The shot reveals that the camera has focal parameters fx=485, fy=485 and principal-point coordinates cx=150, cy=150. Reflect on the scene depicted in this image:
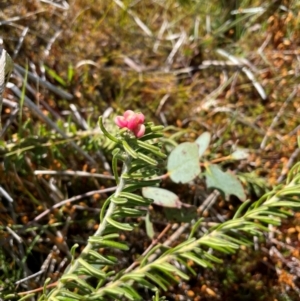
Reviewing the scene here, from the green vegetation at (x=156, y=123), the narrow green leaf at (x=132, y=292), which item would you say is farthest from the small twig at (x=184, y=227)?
the narrow green leaf at (x=132, y=292)

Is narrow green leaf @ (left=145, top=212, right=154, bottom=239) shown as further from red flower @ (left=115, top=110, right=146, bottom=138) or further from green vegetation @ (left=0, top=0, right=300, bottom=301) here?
red flower @ (left=115, top=110, right=146, bottom=138)

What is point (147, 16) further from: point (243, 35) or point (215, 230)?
point (215, 230)

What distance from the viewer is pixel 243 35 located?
2.06 metres

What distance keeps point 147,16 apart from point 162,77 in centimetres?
31

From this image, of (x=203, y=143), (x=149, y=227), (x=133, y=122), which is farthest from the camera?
(x=203, y=143)

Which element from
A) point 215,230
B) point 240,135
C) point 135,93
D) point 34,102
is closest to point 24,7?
point 34,102

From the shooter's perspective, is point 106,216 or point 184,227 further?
point 184,227

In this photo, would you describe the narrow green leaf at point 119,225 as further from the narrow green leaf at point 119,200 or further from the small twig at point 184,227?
the small twig at point 184,227

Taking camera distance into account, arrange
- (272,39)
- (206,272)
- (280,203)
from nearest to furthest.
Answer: (280,203) → (206,272) → (272,39)

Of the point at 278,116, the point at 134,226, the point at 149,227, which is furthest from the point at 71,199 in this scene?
the point at 278,116

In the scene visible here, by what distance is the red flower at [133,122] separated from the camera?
896mm

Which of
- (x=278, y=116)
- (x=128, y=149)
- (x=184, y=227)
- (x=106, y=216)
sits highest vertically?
A: (x=128, y=149)

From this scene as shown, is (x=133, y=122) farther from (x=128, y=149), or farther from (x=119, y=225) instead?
(x=119, y=225)

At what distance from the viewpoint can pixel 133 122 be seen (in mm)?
897
